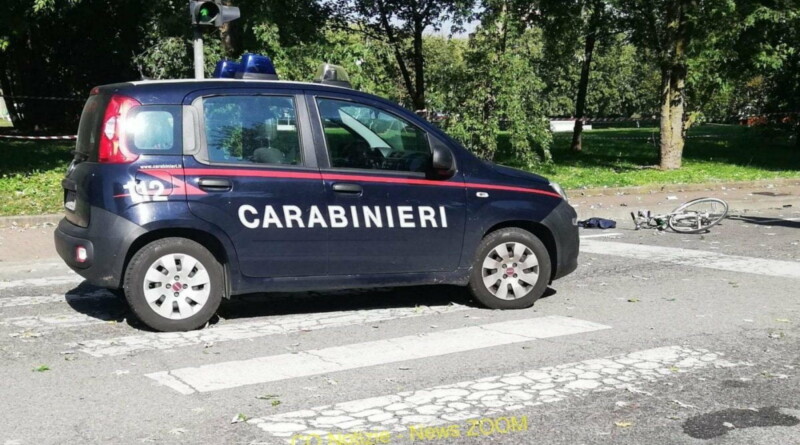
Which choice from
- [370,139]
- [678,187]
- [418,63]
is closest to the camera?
[370,139]

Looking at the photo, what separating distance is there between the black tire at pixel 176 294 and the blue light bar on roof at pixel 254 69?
157cm

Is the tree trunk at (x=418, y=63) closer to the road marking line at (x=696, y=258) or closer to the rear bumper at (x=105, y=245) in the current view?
the road marking line at (x=696, y=258)

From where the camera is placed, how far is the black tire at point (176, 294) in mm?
6863

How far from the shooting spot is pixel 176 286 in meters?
6.99

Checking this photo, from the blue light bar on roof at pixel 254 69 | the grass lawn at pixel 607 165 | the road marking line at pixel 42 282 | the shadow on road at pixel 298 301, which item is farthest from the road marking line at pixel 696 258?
the grass lawn at pixel 607 165

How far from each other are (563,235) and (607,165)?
17189 mm

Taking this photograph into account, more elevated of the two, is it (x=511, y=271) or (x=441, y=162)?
(x=441, y=162)

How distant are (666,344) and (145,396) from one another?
3554mm

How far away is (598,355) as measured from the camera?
21.0ft

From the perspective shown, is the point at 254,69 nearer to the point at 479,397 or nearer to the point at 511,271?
the point at 511,271

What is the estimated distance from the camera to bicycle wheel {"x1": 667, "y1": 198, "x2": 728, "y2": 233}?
13.1 metres

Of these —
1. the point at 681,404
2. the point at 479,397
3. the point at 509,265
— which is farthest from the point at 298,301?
the point at 681,404

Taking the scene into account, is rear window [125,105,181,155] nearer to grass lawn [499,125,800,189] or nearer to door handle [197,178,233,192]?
door handle [197,178,233,192]

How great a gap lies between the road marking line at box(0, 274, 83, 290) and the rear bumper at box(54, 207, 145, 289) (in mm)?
2414
